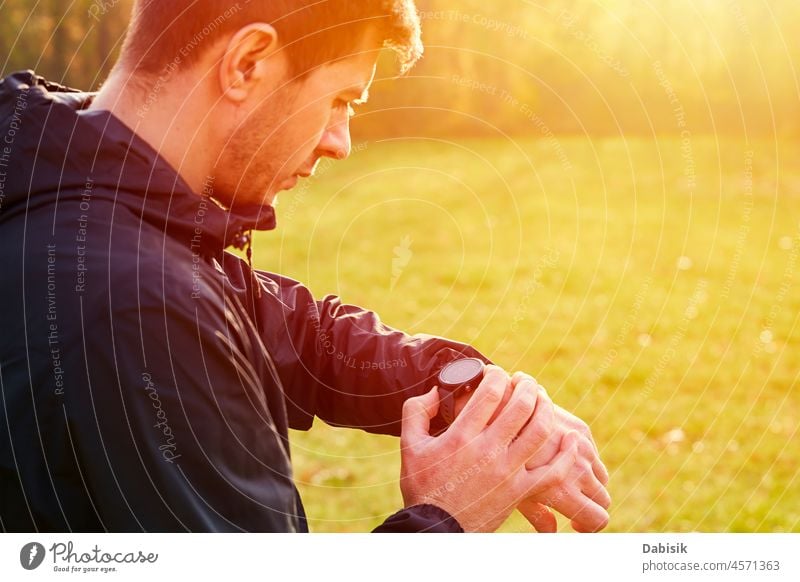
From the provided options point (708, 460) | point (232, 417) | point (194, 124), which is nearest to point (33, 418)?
point (232, 417)

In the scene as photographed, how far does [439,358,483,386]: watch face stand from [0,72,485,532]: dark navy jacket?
28 centimetres

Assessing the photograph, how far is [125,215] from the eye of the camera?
1432mm

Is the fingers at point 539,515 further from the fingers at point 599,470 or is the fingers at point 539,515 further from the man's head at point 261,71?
the man's head at point 261,71

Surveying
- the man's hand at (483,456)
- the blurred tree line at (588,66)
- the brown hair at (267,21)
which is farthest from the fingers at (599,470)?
the blurred tree line at (588,66)

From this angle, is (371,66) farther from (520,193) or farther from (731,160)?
(731,160)

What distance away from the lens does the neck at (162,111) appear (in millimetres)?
1520

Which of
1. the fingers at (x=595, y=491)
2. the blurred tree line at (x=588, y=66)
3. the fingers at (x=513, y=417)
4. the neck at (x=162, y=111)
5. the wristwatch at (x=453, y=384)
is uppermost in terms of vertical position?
the blurred tree line at (x=588, y=66)

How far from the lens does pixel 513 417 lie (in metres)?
1.62

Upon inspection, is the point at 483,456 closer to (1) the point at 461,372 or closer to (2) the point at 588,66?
(1) the point at 461,372

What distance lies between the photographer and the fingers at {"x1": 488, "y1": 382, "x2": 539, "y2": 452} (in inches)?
63.1

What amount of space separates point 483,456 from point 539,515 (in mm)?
317

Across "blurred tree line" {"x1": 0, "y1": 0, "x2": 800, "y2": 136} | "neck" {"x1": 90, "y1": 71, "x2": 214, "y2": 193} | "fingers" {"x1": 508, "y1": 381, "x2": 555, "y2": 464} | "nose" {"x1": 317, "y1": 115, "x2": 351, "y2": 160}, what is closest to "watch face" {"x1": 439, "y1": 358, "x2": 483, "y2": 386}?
"fingers" {"x1": 508, "y1": 381, "x2": 555, "y2": 464}

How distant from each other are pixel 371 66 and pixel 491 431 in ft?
2.39

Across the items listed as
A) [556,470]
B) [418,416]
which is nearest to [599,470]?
[556,470]
